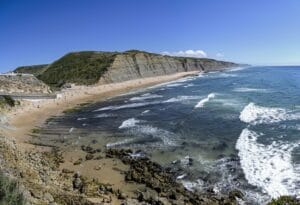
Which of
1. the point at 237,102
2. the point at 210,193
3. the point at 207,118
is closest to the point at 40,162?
the point at 210,193

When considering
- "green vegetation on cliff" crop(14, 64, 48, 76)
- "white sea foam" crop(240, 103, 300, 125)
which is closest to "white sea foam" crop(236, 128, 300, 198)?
"white sea foam" crop(240, 103, 300, 125)

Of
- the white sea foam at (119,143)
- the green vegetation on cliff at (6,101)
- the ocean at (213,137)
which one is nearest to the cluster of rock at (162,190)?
the ocean at (213,137)

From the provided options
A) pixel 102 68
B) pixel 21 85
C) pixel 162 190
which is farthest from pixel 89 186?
pixel 102 68

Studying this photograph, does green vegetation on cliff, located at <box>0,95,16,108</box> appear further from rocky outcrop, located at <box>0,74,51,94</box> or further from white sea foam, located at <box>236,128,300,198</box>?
white sea foam, located at <box>236,128,300,198</box>

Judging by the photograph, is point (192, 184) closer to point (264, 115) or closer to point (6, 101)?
point (264, 115)

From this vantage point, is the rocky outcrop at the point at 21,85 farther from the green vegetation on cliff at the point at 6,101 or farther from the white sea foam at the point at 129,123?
the white sea foam at the point at 129,123

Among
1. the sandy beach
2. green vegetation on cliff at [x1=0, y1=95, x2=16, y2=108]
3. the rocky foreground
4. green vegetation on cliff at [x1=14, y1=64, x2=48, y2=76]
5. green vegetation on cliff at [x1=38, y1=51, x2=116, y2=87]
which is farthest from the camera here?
green vegetation on cliff at [x1=14, y1=64, x2=48, y2=76]
